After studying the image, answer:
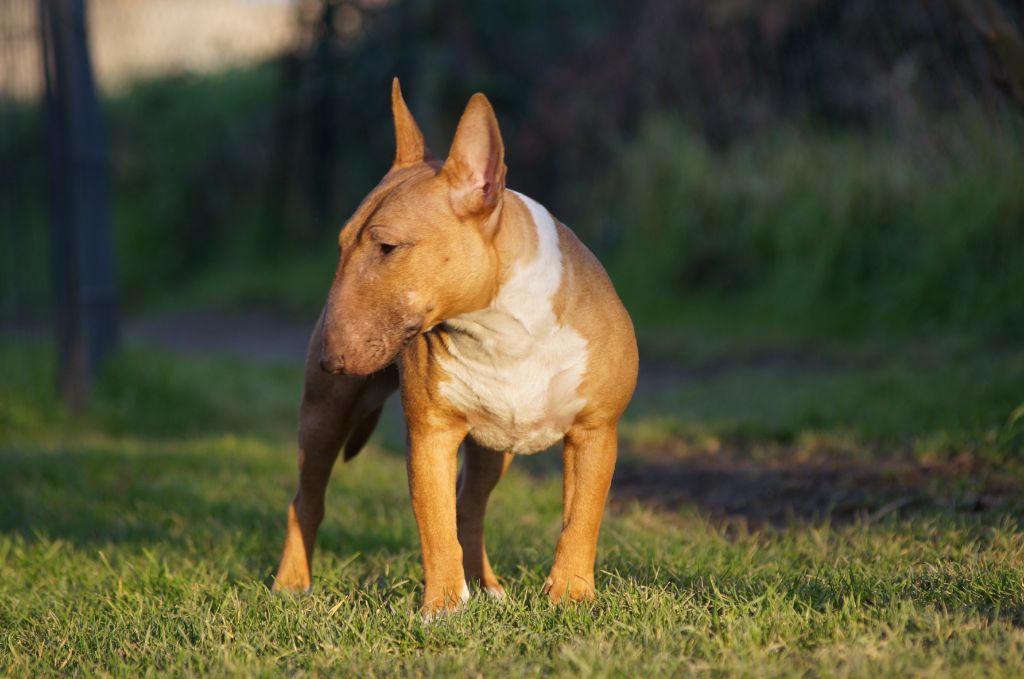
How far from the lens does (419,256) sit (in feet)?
10.7

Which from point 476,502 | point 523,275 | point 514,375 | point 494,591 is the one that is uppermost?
point 523,275

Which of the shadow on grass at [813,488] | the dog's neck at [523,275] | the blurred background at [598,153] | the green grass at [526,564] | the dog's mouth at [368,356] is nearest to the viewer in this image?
the green grass at [526,564]

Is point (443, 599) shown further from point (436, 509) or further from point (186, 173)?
point (186, 173)

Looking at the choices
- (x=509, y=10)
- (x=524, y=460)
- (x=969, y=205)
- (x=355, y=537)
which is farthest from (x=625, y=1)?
(x=355, y=537)

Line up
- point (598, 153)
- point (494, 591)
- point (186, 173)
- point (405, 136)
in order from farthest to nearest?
point (186, 173) < point (598, 153) < point (494, 591) < point (405, 136)

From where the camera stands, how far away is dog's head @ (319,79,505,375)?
3.24 metres

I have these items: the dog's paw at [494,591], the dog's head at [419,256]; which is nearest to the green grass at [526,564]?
the dog's paw at [494,591]

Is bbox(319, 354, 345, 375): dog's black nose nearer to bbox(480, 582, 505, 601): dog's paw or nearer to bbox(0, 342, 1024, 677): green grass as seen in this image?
bbox(0, 342, 1024, 677): green grass

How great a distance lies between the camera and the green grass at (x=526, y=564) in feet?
9.84

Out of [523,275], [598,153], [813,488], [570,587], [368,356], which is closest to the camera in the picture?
[368,356]

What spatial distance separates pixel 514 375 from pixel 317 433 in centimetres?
105

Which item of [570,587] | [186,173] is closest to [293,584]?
[570,587]

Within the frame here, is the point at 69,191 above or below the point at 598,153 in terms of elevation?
above

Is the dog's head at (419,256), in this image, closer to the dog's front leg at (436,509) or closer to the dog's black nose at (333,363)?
the dog's black nose at (333,363)
